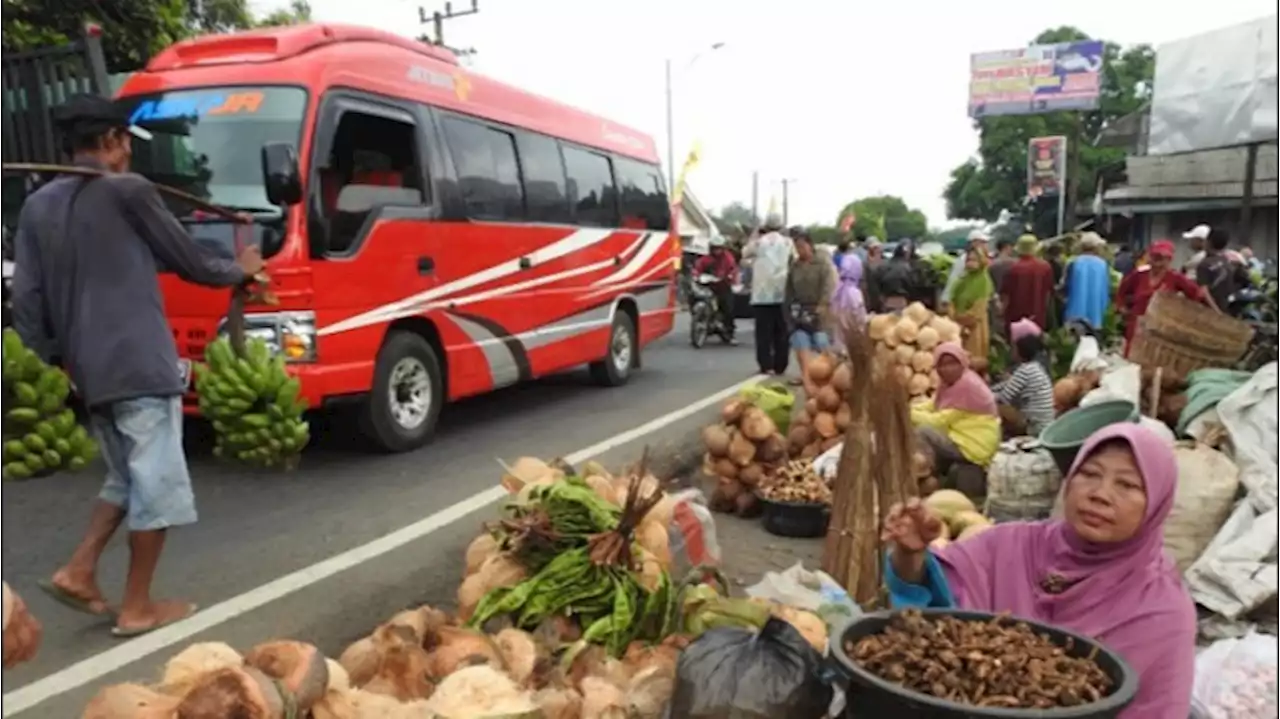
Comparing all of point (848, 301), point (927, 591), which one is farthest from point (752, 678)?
point (848, 301)

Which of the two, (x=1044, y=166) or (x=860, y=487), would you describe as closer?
(x=860, y=487)

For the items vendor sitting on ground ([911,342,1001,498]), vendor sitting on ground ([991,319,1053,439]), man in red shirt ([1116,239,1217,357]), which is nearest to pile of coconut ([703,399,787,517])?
vendor sitting on ground ([911,342,1001,498])

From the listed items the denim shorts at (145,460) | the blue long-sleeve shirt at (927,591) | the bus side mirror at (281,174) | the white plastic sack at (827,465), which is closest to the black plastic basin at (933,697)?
the blue long-sleeve shirt at (927,591)

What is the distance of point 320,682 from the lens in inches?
97.8

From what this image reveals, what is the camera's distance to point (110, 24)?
9.73 metres

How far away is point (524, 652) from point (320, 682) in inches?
28.8

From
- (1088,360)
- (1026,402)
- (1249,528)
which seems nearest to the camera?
(1249,528)

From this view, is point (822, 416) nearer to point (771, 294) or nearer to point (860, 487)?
point (860, 487)

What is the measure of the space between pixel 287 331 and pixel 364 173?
4.34ft

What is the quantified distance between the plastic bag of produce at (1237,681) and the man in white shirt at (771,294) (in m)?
7.63

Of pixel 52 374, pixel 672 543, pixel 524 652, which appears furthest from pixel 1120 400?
pixel 52 374

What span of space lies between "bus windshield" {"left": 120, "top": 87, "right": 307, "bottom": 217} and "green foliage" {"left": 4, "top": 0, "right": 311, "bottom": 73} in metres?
2.48

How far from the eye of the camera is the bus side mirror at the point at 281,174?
578 cm

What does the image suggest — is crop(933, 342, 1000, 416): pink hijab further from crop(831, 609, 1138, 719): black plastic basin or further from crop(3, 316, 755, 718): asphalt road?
crop(831, 609, 1138, 719): black plastic basin
